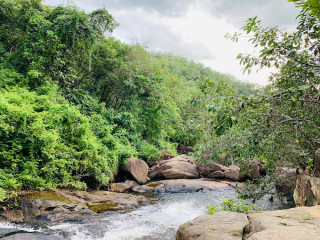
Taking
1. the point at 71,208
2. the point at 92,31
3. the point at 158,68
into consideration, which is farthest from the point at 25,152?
the point at 158,68

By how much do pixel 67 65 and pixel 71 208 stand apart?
29.3 ft

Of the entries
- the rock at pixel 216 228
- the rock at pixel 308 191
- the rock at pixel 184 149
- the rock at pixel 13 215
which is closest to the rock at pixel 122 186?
the rock at pixel 13 215

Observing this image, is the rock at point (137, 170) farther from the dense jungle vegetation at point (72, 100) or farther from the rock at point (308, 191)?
the rock at point (308, 191)

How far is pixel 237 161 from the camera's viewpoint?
237 inches

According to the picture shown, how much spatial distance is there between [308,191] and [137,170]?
855 centimetres

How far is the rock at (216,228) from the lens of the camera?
3.46 m

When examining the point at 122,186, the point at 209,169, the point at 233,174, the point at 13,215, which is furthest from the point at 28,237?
the point at 233,174

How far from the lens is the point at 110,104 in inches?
750

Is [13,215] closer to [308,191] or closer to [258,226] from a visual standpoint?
[258,226]

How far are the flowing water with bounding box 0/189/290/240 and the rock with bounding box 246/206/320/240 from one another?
10.7 feet

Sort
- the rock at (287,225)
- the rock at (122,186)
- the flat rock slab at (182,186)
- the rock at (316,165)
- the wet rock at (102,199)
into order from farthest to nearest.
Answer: the flat rock slab at (182,186), the rock at (122,186), the wet rock at (102,199), the rock at (316,165), the rock at (287,225)

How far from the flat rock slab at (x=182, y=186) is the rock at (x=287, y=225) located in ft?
26.5

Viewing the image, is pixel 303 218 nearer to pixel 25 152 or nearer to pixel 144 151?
pixel 25 152

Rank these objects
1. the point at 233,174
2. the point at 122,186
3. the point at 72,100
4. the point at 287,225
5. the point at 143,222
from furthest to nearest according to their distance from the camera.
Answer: the point at 233,174, the point at 72,100, the point at 122,186, the point at 143,222, the point at 287,225
